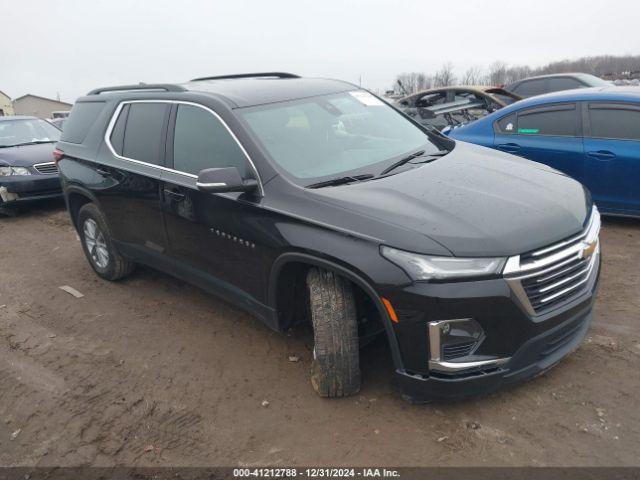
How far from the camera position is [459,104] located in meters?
8.71

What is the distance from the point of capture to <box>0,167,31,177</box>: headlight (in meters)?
7.80

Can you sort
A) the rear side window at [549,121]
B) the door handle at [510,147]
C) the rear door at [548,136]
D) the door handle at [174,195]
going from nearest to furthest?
the door handle at [174,195] → the rear door at [548,136] → the rear side window at [549,121] → the door handle at [510,147]

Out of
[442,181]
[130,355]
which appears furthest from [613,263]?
[130,355]

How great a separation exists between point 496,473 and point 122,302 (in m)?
3.53

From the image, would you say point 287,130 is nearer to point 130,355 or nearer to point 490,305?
point 490,305

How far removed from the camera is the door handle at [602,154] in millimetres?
5098

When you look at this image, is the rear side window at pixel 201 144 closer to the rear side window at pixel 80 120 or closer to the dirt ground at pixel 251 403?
the dirt ground at pixel 251 403

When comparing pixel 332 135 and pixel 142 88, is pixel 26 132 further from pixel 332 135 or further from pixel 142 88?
pixel 332 135

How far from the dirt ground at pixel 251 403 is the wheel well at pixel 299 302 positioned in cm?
36

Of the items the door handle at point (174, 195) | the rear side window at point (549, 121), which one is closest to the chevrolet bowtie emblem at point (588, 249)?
the door handle at point (174, 195)

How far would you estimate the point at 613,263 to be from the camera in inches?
178

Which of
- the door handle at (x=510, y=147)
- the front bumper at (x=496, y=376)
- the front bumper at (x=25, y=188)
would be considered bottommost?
the front bumper at (x=496, y=376)

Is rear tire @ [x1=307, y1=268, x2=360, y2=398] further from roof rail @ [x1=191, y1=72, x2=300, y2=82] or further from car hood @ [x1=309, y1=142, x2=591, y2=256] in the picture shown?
roof rail @ [x1=191, y1=72, x2=300, y2=82]

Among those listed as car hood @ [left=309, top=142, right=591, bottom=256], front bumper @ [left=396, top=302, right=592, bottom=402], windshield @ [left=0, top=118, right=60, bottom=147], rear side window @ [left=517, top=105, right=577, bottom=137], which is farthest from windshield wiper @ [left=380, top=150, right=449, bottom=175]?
windshield @ [left=0, top=118, right=60, bottom=147]
